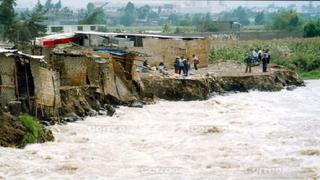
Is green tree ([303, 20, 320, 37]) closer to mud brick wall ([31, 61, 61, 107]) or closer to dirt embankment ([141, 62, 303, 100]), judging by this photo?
dirt embankment ([141, 62, 303, 100])

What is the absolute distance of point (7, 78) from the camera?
20734mm

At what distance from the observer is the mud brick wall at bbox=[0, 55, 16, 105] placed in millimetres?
20531

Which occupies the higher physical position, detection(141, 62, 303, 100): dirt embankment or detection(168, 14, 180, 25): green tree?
detection(141, 62, 303, 100): dirt embankment

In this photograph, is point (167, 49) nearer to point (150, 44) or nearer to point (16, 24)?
Answer: point (150, 44)

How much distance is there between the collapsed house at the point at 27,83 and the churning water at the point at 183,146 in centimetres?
116

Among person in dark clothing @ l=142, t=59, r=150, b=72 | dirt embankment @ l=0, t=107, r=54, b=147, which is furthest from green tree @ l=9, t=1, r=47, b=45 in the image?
dirt embankment @ l=0, t=107, r=54, b=147

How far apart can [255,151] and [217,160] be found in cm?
155

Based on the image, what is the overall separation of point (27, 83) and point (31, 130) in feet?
11.0

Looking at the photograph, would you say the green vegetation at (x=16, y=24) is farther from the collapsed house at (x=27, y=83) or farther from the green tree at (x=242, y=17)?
the green tree at (x=242, y=17)

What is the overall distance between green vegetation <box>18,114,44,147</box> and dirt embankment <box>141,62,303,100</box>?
8.52 metres

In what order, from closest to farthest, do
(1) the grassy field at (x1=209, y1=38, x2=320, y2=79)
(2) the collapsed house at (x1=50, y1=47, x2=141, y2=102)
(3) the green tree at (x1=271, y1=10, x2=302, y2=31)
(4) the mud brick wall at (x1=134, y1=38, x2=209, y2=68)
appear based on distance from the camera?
(2) the collapsed house at (x1=50, y1=47, x2=141, y2=102)
(4) the mud brick wall at (x1=134, y1=38, x2=209, y2=68)
(1) the grassy field at (x1=209, y1=38, x2=320, y2=79)
(3) the green tree at (x1=271, y1=10, x2=302, y2=31)

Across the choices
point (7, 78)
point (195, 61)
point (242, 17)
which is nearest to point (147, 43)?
point (195, 61)

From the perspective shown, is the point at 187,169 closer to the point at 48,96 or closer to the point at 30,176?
the point at 30,176

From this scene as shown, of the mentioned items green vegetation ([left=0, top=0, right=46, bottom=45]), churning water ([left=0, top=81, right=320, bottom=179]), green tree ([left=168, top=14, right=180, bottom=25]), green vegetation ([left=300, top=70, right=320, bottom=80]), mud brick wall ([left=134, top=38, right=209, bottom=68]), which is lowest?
green tree ([left=168, top=14, right=180, bottom=25])
